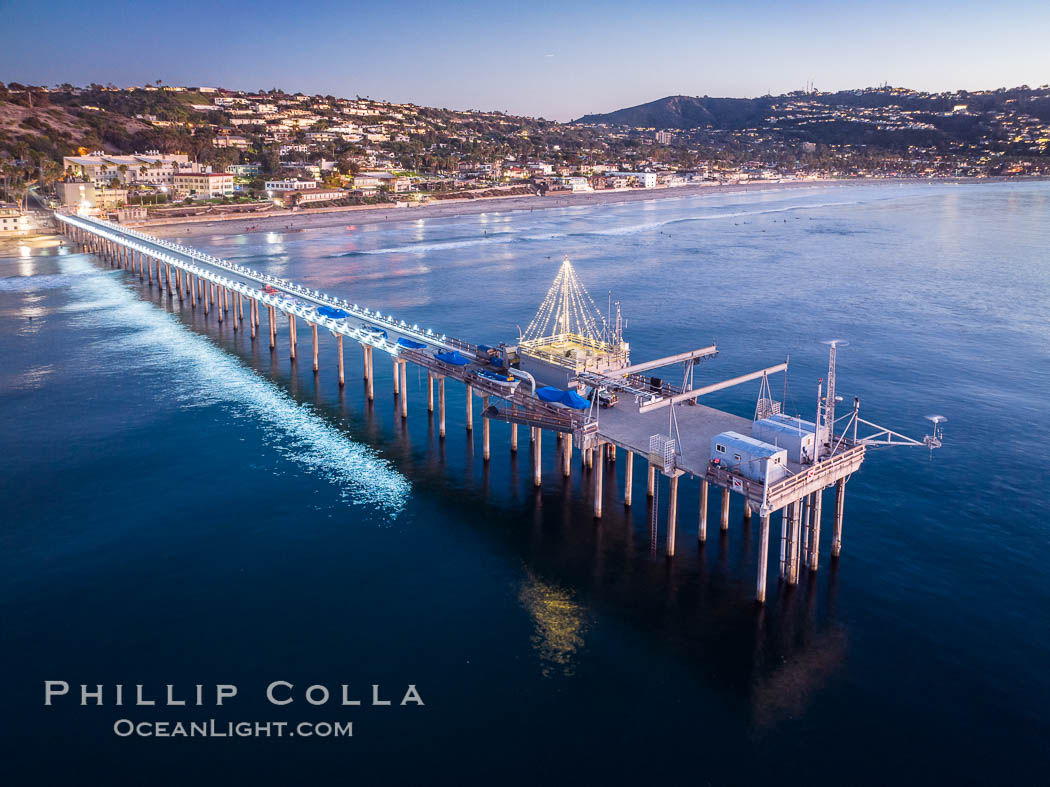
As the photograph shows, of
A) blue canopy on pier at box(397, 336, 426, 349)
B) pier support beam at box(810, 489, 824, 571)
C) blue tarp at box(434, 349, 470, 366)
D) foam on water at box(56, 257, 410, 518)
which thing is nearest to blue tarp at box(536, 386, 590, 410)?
blue tarp at box(434, 349, 470, 366)

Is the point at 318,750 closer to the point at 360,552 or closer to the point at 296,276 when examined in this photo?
the point at 360,552

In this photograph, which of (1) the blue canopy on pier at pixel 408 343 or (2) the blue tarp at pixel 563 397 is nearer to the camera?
(2) the blue tarp at pixel 563 397

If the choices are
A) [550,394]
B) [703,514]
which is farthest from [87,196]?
[703,514]

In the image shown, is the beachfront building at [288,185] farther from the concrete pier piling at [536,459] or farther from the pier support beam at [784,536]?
the pier support beam at [784,536]

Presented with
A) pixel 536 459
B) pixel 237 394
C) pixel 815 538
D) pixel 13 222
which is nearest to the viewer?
pixel 815 538

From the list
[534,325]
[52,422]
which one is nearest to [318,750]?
[52,422]

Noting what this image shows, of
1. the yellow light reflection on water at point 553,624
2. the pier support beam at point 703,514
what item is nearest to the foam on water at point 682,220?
the pier support beam at point 703,514

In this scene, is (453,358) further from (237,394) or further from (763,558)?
(763,558)
